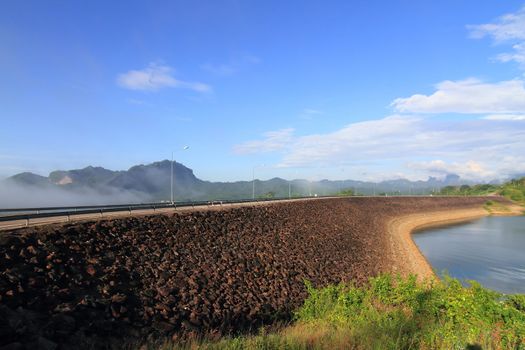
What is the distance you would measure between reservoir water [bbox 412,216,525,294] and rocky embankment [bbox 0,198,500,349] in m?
9.65

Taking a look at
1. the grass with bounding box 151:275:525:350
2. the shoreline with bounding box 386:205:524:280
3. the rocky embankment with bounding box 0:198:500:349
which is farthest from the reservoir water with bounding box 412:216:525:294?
the grass with bounding box 151:275:525:350

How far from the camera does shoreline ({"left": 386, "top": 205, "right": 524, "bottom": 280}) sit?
122 ft

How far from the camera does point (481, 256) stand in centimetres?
4744

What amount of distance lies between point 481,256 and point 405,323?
43.4m

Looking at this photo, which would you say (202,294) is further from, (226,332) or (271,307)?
(271,307)

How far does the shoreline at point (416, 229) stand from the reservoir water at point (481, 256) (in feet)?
5.37

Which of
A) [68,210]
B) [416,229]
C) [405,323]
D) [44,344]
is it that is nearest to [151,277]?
[44,344]

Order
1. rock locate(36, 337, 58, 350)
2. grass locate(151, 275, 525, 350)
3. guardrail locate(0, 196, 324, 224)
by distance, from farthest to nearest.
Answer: guardrail locate(0, 196, 324, 224) < rock locate(36, 337, 58, 350) < grass locate(151, 275, 525, 350)

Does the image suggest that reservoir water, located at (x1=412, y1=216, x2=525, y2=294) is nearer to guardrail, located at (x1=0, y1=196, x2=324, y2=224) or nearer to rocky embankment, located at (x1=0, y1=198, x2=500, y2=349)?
rocky embankment, located at (x1=0, y1=198, x2=500, y2=349)

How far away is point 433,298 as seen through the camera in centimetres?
1389

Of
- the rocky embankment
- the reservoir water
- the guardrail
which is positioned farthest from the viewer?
the reservoir water

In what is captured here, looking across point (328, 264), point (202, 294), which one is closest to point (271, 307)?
point (202, 294)

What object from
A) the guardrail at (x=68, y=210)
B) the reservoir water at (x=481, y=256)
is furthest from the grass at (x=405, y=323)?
the guardrail at (x=68, y=210)

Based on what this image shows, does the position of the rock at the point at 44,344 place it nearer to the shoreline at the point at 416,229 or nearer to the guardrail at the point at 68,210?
the guardrail at the point at 68,210
